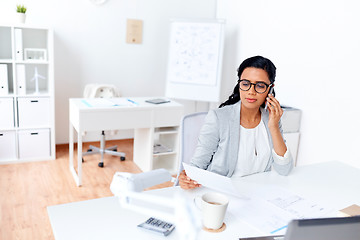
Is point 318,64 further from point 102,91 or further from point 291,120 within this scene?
point 102,91

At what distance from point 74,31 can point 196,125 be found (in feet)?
9.55

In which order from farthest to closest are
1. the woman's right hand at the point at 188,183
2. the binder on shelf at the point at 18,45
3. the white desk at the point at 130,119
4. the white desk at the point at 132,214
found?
the binder on shelf at the point at 18,45 → the white desk at the point at 130,119 → the woman's right hand at the point at 188,183 → the white desk at the point at 132,214

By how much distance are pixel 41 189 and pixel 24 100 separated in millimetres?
1076

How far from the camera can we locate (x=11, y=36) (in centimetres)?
373

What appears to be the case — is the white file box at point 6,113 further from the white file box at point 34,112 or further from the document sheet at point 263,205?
the document sheet at point 263,205

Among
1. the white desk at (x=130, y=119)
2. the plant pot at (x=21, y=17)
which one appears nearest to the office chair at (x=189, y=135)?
the white desk at (x=130, y=119)

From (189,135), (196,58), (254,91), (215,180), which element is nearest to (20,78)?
(196,58)

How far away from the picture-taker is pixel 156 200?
64 cm

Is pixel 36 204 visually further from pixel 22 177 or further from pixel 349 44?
pixel 349 44

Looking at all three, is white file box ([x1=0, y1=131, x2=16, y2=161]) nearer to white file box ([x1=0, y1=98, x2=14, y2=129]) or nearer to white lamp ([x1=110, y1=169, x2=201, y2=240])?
white file box ([x1=0, y1=98, x2=14, y2=129])

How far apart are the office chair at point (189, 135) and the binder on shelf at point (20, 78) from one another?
246 cm

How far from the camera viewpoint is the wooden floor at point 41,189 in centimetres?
254

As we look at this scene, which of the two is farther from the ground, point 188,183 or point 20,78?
point 20,78

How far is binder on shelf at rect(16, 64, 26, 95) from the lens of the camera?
12.0 feet
